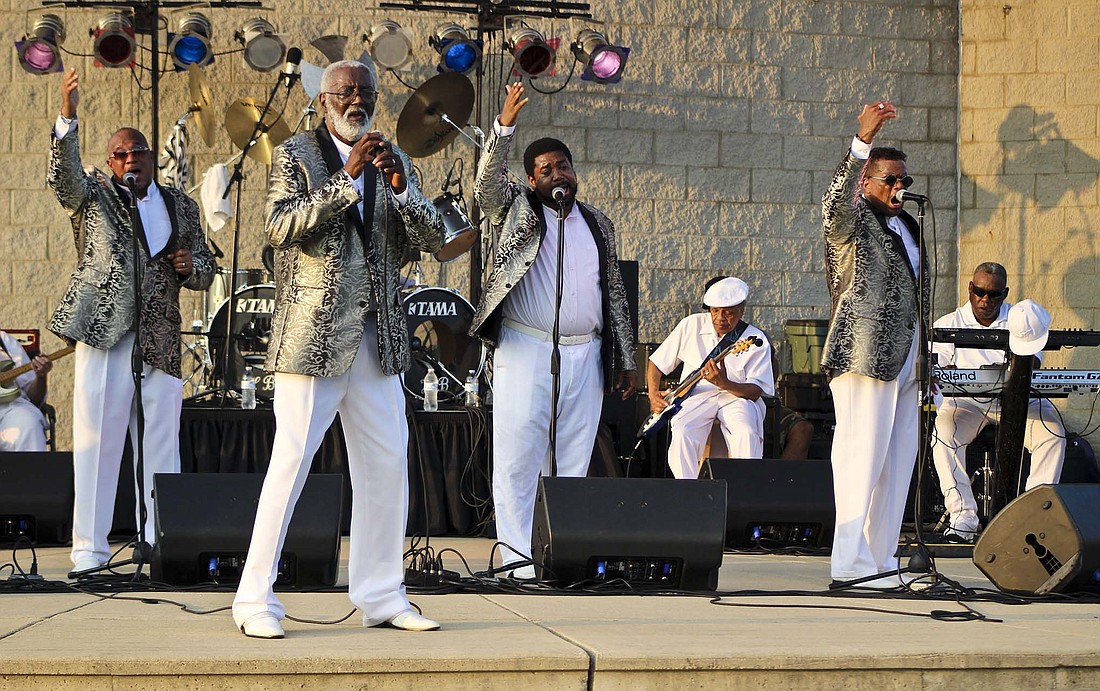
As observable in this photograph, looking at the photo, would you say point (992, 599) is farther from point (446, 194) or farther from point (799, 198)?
point (799, 198)

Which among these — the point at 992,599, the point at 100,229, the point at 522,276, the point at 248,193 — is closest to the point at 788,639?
the point at 992,599

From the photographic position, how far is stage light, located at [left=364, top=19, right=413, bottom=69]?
10023 millimetres

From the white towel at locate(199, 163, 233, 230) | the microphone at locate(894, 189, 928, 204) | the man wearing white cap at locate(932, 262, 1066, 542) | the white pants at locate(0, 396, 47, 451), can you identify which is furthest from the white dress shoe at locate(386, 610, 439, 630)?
the white towel at locate(199, 163, 233, 230)

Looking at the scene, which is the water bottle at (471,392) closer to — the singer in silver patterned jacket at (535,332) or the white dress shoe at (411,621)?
the singer in silver patterned jacket at (535,332)

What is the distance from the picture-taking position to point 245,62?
407 inches

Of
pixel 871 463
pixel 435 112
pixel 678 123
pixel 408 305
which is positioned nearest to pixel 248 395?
pixel 408 305

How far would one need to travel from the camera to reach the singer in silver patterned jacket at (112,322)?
6.21m

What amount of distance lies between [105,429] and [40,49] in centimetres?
455

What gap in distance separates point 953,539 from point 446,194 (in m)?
3.94

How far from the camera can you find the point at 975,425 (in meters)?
8.77

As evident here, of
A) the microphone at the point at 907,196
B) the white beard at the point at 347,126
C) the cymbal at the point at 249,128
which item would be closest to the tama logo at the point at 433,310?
the cymbal at the point at 249,128

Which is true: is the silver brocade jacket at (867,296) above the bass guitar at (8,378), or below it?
above

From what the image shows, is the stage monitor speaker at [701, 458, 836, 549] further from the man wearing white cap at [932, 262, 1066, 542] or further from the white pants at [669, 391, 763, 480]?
the man wearing white cap at [932, 262, 1066, 542]

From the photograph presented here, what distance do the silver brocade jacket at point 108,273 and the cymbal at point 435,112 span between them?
11.5ft
